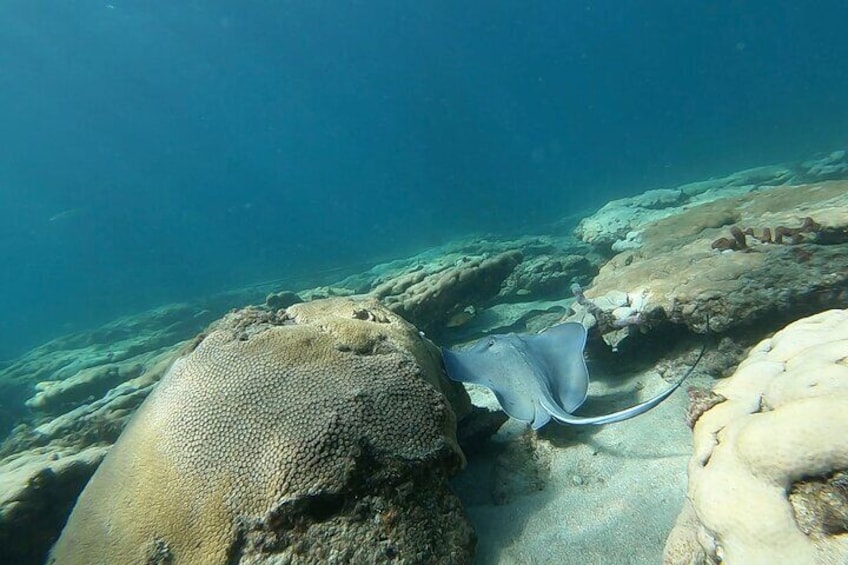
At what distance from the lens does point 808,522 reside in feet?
4.95

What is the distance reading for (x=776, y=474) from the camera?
5.32 ft

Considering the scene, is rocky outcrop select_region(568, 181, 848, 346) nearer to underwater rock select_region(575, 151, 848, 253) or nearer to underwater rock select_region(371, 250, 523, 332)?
underwater rock select_region(371, 250, 523, 332)

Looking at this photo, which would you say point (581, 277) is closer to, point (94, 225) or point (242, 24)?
point (242, 24)

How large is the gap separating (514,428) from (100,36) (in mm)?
64795

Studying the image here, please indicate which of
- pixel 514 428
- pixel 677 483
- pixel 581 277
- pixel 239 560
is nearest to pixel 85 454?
pixel 239 560

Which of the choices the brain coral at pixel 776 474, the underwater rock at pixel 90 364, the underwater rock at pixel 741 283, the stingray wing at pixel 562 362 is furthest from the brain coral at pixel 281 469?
the underwater rock at pixel 90 364

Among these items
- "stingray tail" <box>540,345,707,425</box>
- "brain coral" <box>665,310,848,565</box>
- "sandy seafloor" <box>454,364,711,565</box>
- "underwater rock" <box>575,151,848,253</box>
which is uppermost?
"underwater rock" <box>575,151,848,253</box>

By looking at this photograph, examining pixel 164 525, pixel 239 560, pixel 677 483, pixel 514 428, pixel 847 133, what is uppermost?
pixel 847 133

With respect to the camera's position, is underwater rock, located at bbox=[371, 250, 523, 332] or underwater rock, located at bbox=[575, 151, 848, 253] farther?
underwater rock, located at bbox=[575, 151, 848, 253]

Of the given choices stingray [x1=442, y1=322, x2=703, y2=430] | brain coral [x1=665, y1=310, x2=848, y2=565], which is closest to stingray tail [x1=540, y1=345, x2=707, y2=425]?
stingray [x1=442, y1=322, x2=703, y2=430]

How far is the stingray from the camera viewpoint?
3123 mm

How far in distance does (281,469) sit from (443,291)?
522 centimetres

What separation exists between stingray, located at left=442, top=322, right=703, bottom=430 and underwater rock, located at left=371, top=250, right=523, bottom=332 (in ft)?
10.3

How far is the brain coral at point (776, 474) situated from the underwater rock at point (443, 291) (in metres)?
5.10
